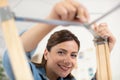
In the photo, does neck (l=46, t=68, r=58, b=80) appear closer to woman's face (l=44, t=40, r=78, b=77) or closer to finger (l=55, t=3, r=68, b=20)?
woman's face (l=44, t=40, r=78, b=77)

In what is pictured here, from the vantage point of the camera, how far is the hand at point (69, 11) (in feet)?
1.70

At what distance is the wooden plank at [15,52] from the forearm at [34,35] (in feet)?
0.76

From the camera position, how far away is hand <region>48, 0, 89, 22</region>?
0.52 meters

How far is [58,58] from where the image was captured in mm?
1115

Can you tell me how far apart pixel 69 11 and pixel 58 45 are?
63cm

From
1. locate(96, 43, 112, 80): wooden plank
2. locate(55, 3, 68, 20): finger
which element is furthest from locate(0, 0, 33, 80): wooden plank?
locate(96, 43, 112, 80): wooden plank

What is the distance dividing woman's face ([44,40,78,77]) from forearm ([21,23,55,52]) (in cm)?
33

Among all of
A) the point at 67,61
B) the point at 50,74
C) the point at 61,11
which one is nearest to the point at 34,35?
the point at 61,11

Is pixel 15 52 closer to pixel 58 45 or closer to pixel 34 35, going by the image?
pixel 34 35

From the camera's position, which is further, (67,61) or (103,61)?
(67,61)

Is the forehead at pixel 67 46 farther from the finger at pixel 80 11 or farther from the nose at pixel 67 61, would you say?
the finger at pixel 80 11

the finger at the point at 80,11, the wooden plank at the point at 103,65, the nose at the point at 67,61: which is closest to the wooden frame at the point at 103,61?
the wooden plank at the point at 103,65

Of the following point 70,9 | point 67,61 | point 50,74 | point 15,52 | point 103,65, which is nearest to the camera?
point 15,52

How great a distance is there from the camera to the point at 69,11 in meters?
0.52
